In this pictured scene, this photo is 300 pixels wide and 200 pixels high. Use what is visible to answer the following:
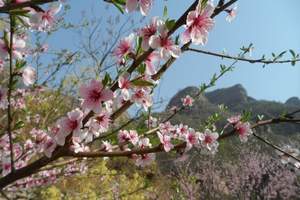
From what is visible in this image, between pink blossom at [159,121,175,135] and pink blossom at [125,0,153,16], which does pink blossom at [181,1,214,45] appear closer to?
pink blossom at [125,0,153,16]

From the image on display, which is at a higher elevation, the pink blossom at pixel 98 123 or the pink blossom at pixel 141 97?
the pink blossom at pixel 141 97

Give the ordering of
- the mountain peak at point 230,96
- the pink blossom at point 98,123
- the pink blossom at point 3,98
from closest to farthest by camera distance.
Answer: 1. the pink blossom at point 98,123
2. the pink blossom at point 3,98
3. the mountain peak at point 230,96

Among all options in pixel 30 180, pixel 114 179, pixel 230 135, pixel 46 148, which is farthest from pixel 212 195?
pixel 46 148

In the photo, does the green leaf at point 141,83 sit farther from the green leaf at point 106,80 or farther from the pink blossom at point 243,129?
the pink blossom at point 243,129

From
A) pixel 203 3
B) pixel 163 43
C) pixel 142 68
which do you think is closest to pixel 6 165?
pixel 142 68

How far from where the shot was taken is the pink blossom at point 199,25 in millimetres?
1710

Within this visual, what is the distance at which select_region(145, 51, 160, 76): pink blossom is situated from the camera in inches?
69.6

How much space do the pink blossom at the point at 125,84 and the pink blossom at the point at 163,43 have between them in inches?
7.8

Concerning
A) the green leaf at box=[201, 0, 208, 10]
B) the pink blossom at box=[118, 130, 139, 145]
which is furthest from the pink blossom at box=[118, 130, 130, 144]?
the green leaf at box=[201, 0, 208, 10]

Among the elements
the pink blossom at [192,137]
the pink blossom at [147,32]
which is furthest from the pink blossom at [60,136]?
the pink blossom at [192,137]

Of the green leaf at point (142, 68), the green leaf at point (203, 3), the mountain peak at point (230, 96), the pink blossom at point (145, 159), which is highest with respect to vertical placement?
the mountain peak at point (230, 96)

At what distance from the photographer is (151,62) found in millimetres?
1794

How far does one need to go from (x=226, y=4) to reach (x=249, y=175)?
391 inches

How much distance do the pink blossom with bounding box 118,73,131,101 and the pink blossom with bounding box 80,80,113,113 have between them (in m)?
0.07
